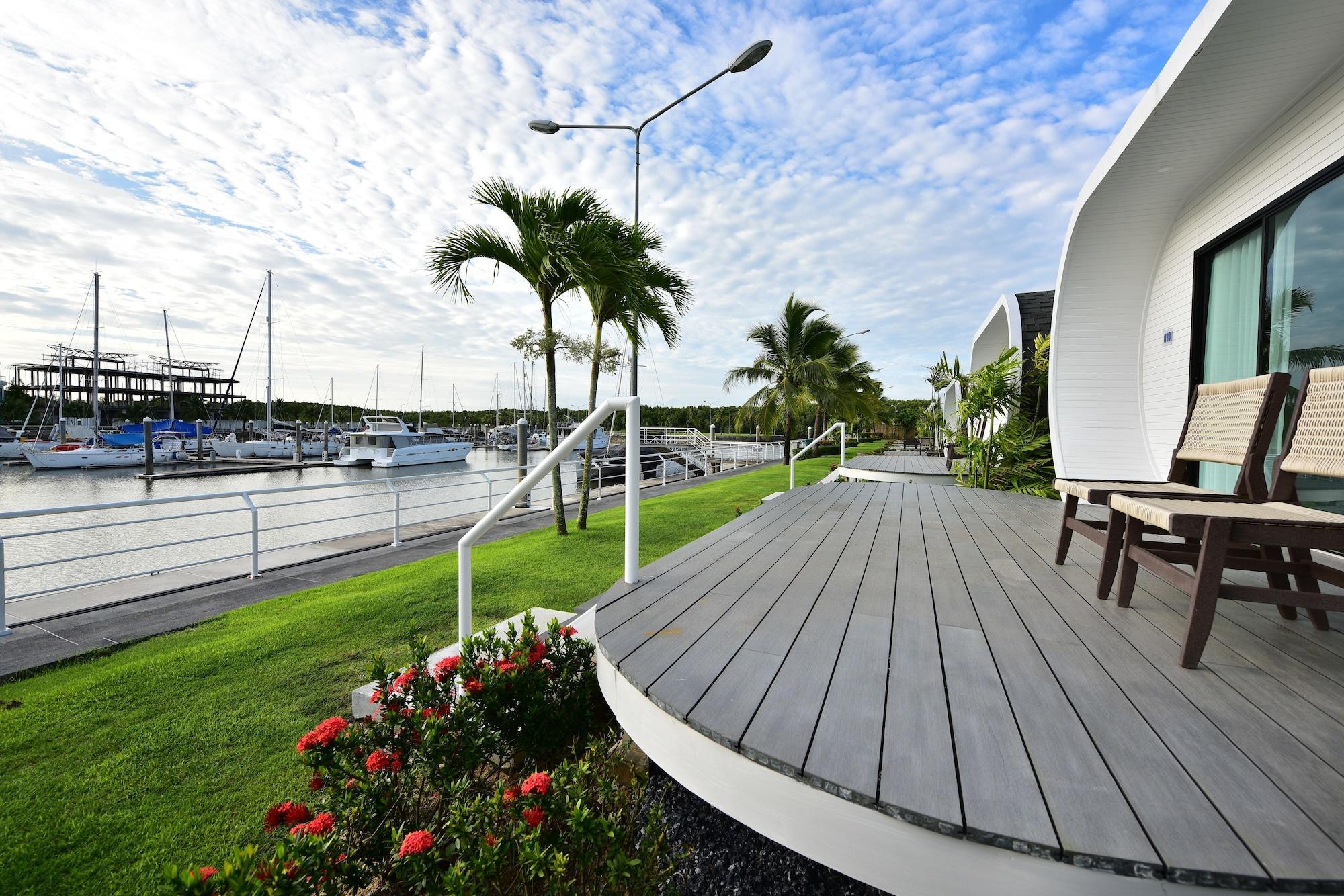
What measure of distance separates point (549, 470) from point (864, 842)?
72.0 inches

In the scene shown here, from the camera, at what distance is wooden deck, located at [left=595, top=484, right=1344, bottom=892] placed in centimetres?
97

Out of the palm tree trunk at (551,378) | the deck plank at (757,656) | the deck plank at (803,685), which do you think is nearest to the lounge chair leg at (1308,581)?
the deck plank at (803,685)

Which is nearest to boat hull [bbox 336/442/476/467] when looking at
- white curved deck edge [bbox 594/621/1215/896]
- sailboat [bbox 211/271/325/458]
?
sailboat [bbox 211/271/325/458]

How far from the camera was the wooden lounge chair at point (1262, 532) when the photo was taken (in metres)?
1.60

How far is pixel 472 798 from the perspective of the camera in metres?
1.83

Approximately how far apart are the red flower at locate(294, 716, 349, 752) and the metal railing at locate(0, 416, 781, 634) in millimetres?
1160

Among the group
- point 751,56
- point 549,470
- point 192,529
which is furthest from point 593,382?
point 192,529

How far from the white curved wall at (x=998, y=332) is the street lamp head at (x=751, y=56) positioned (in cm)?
560

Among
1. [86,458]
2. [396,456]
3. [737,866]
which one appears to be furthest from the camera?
[396,456]

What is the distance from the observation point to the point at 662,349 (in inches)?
339

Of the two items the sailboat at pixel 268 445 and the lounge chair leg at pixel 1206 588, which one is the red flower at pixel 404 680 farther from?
the sailboat at pixel 268 445

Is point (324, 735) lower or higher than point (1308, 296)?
lower

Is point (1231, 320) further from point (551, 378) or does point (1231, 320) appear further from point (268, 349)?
point (268, 349)

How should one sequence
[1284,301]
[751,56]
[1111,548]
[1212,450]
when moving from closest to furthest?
[1111,548] < [1212,450] < [1284,301] < [751,56]
